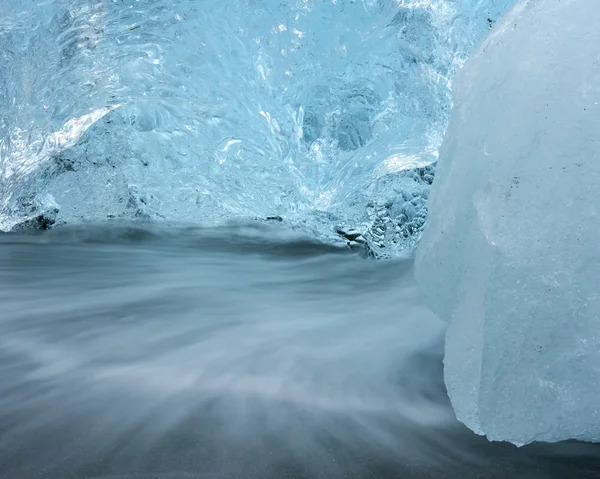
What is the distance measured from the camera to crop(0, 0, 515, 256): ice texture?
4191mm

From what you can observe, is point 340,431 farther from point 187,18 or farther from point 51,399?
point 187,18

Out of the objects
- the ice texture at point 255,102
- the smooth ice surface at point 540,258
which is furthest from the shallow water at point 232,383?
the ice texture at point 255,102

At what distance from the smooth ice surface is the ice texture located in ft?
8.16

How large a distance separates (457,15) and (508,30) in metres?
2.92

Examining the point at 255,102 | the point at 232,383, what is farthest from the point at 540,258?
the point at 255,102

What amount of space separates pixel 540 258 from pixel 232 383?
1037 mm

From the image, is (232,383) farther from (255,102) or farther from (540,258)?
(255,102)

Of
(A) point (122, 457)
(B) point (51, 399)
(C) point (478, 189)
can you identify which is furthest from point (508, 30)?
(B) point (51, 399)

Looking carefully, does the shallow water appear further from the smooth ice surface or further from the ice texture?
the ice texture

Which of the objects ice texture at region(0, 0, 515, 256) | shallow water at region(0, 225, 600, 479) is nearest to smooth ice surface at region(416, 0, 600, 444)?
shallow water at region(0, 225, 600, 479)

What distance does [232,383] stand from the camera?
1.99m

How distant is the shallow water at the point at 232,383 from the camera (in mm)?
1457

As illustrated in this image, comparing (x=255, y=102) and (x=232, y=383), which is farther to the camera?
(x=255, y=102)

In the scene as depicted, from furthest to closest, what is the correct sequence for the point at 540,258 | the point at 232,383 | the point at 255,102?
the point at 255,102, the point at 232,383, the point at 540,258
